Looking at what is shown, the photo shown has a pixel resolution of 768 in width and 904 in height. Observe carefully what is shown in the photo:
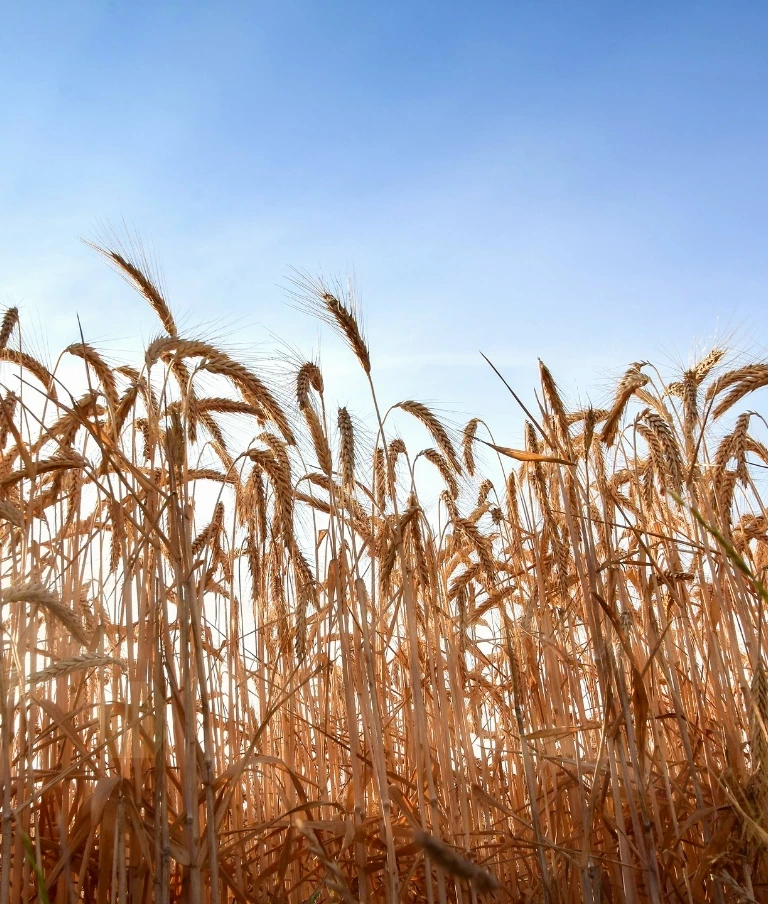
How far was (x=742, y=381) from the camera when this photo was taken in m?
4.51

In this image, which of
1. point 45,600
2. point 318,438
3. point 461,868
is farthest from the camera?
point 318,438

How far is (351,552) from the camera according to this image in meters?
3.46

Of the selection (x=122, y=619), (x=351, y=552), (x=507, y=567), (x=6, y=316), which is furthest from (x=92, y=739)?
(x=507, y=567)

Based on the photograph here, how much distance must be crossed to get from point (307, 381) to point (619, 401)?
1.54 meters

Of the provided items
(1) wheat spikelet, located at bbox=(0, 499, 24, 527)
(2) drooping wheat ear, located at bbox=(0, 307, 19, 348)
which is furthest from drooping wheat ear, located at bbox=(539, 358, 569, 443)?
(2) drooping wheat ear, located at bbox=(0, 307, 19, 348)

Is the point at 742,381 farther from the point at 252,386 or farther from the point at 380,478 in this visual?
the point at 252,386

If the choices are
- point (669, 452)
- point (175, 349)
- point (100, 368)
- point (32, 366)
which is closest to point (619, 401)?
point (669, 452)

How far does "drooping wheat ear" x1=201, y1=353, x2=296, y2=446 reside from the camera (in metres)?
2.95

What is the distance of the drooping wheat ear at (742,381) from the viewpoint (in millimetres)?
4359

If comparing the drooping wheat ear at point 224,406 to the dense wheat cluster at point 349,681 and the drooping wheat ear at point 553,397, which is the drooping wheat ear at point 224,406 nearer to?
the dense wheat cluster at point 349,681

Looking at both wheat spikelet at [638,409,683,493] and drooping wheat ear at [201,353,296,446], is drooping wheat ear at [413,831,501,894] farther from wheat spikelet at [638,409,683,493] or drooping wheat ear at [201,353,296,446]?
wheat spikelet at [638,409,683,493]

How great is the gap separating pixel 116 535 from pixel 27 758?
42.5 inches

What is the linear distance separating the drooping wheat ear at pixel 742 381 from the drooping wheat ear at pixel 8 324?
3.68 meters

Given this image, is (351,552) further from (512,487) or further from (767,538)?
(767,538)
